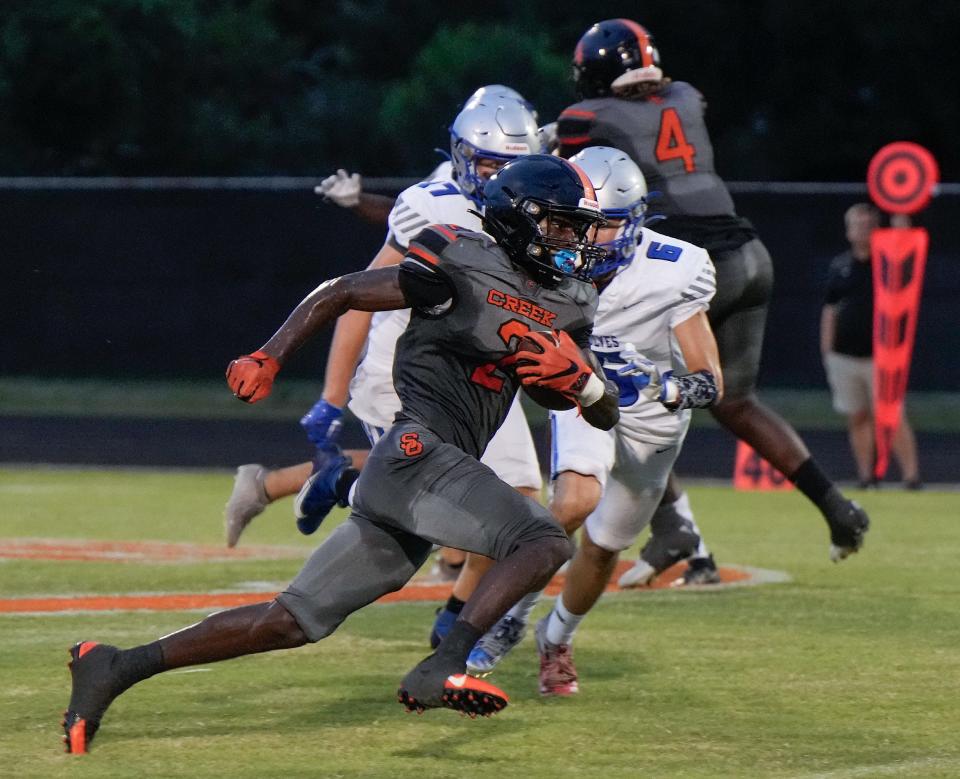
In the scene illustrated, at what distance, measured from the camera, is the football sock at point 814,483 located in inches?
311

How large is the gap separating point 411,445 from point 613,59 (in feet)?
10.3

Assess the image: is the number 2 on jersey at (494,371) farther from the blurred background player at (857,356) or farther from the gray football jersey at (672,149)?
the blurred background player at (857,356)

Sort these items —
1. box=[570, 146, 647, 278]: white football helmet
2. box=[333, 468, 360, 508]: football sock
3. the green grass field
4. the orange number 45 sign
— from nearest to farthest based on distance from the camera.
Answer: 1. the green grass field
2. box=[570, 146, 647, 278]: white football helmet
3. box=[333, 468, 360, 508]: football sock
4. the orange number 45 sign

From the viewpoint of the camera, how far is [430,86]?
88.2 feet

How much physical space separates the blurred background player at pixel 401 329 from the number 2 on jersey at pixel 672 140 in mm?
1129

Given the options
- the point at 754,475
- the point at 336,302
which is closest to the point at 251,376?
the point at 336,302

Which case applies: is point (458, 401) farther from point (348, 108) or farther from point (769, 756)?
point (348, 108)

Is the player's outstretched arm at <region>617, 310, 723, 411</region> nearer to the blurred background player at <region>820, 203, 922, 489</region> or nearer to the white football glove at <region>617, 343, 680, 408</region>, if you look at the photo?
the white football glove at <region>617, 343, 680, 408</region>

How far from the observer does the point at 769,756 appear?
5.15 m

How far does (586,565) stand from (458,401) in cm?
123

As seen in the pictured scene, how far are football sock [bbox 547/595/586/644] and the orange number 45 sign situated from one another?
754cm

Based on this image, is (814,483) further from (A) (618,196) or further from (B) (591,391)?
(B) (591,391)

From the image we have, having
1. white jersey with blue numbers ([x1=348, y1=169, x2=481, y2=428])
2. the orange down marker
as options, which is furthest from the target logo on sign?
white jersey with blue numbers ([x1=348, y1=169, x2=481, y2=428])

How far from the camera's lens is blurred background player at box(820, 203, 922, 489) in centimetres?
1369
